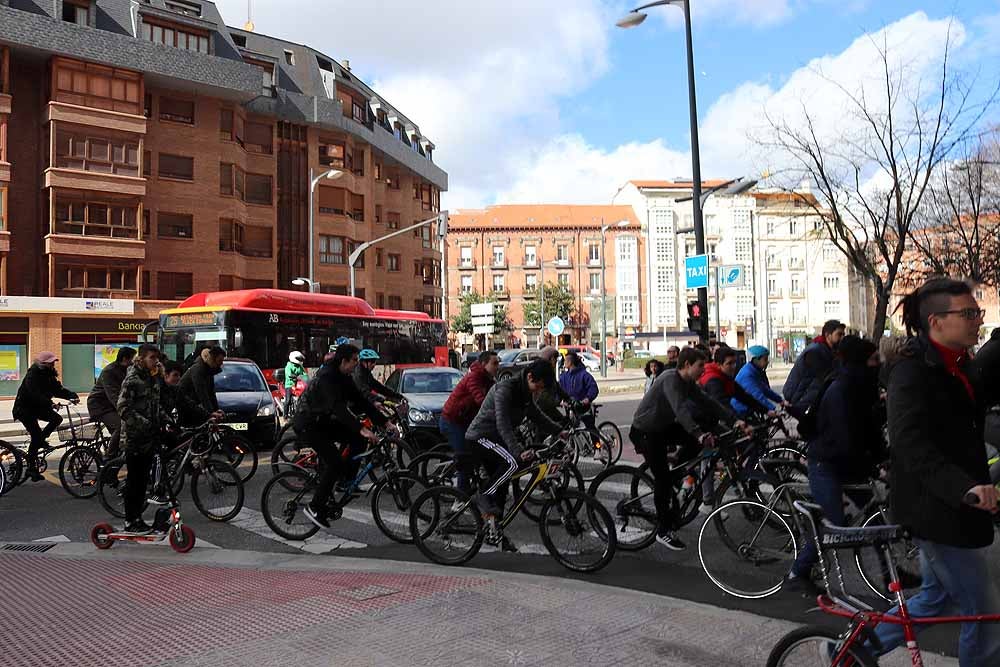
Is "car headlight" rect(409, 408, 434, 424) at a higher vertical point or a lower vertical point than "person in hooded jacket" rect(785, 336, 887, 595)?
lower

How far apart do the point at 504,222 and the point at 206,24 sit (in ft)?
171

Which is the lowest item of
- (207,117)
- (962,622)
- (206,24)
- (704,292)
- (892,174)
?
(962,622)

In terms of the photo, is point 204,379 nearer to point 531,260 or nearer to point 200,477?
point 200,477

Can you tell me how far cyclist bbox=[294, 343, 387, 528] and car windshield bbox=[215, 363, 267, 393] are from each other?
731 centimetres

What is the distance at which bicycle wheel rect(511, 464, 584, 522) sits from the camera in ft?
21.5

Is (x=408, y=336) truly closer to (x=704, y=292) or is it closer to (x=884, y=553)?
(x=704, y=292)

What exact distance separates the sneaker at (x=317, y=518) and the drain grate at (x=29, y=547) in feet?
7.14

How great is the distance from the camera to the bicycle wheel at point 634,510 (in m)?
6.96

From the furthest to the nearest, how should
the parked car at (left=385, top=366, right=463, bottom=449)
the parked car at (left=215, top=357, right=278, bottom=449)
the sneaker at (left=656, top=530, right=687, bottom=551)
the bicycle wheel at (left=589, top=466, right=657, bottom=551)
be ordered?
the parked car at (left=215, top=357, right=278, bottom=449), the parked car at (left=385, top=366, right=463, bottom=449), the bicycle wheel at (left=589, top=466, right=657, bottom=551), the sneaker at (left=656, top=530, right=687, bottom=551)

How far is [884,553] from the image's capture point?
336cm

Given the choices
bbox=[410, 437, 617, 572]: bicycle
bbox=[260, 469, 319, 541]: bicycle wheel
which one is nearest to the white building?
bbox=[260, 469, 319, 541]: bicycle wheel

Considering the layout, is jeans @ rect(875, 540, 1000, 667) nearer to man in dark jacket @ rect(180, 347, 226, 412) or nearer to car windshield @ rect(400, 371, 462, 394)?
man in dark jacket @ rect(180, 347, 226, 412)

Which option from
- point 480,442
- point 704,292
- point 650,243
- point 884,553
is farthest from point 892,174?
point 650,243

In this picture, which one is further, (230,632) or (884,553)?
(230,632)
